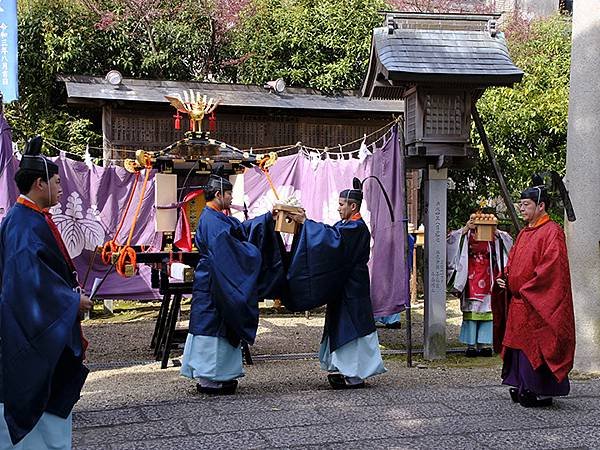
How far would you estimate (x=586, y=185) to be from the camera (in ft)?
23.1

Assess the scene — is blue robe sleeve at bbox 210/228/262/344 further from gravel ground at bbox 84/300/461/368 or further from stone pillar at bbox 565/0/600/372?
stone pillar at bbox 565/0/600/372

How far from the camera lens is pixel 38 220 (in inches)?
155

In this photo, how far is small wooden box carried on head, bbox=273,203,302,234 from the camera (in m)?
6.30

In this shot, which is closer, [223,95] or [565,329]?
[565,329]

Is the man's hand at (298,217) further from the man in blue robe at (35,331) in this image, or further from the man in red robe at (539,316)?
the man in blue robe at (35,331)

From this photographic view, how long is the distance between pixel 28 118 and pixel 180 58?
120 inches

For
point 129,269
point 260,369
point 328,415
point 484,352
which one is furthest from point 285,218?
point 484,352

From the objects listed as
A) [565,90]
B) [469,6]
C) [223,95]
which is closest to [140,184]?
[223,95]

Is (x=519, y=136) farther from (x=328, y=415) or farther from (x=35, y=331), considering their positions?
(x=35, y=331)

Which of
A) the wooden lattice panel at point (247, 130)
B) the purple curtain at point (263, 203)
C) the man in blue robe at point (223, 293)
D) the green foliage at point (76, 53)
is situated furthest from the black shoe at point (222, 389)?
the green foliage at point (76, 53)

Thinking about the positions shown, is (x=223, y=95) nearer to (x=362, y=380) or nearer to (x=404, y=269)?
(x=404, y=269)

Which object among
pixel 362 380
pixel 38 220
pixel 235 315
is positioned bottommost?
pixel 362 380

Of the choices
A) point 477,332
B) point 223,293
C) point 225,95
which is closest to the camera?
point 223,293

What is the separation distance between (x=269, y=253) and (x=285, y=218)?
33 centimetres
